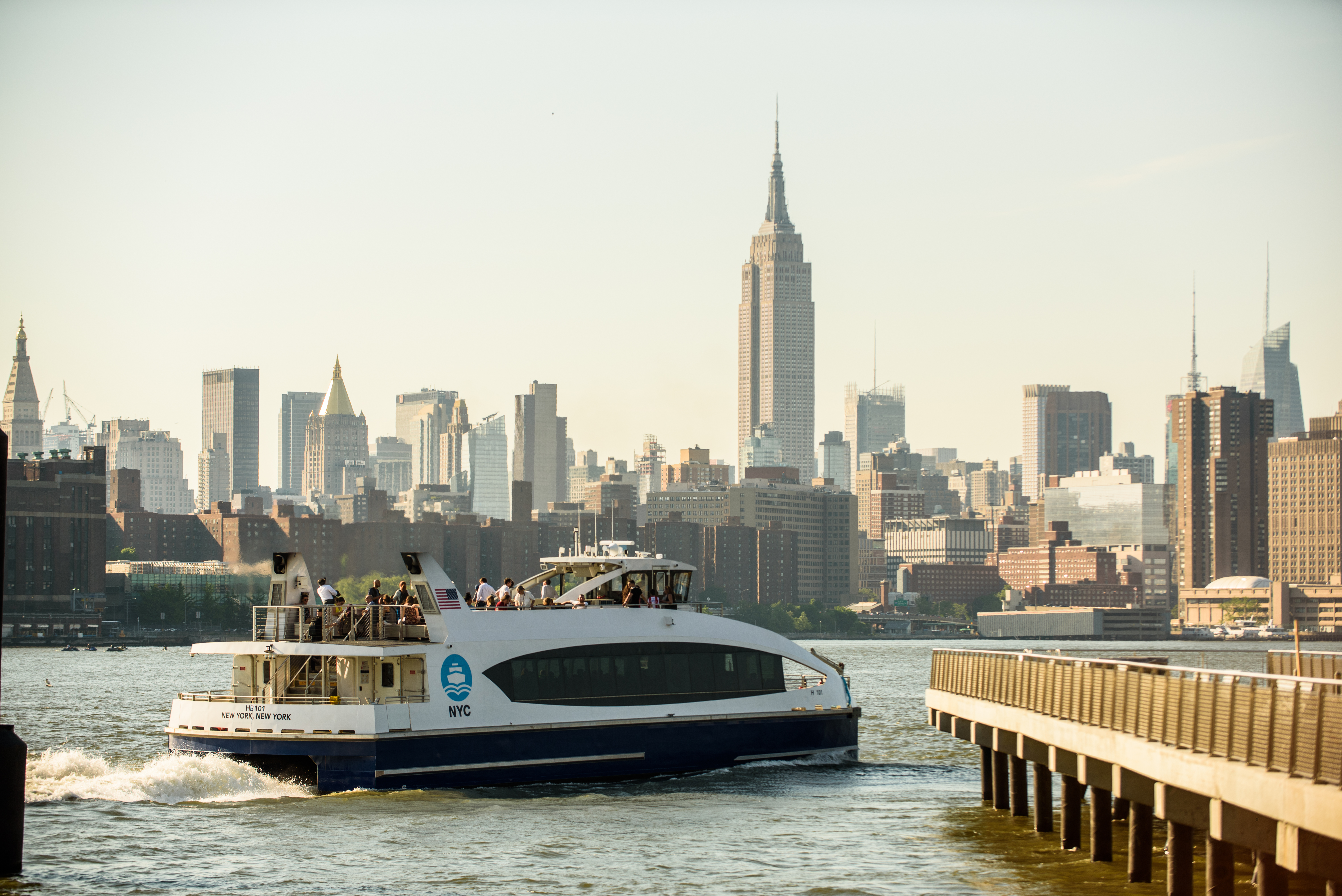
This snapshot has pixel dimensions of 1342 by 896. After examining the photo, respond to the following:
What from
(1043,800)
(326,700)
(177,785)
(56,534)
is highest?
(56,534)

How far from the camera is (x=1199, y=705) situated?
22797mm

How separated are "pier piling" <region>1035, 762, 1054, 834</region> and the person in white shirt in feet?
45.8

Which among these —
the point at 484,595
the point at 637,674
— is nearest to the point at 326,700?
the point at 484,595

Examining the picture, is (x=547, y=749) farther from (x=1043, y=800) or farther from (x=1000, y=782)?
(x=1043, y=800)

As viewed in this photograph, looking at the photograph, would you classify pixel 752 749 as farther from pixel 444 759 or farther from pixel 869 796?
pixel 444 759

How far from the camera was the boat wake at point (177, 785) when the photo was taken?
35.5 m

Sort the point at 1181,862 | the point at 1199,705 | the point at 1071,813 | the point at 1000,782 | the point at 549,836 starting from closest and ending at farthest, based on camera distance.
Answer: the point at 1199,705 < the point at 1181,862 < the point at 1071,813 < the point at 549,836 < the point at 1000,782

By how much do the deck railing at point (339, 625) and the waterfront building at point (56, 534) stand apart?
5941 inches

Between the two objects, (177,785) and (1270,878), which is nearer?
(1270,878)

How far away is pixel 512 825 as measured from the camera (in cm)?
3331

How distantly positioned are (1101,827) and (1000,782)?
7.08m

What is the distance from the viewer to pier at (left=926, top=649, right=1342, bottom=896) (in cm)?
1961

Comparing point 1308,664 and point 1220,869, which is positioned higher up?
point 1308,664

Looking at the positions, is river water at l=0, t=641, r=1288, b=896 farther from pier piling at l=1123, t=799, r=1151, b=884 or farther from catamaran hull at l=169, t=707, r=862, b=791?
catamaran hull at l=169, t=707, r=862, b=791
